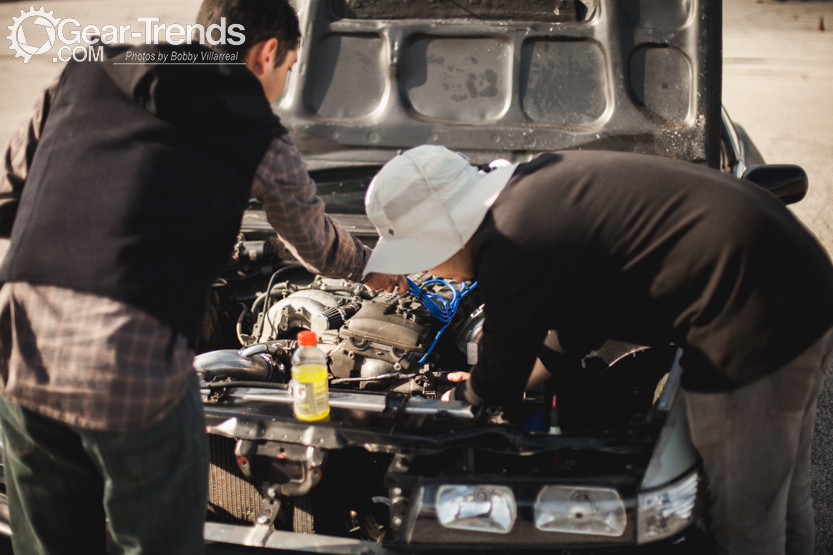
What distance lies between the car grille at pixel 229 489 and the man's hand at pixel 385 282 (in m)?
0.60

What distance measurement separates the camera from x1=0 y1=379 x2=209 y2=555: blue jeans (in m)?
1.19

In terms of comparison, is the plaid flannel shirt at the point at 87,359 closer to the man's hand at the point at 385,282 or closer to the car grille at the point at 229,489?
the car grille at the point at 229,489

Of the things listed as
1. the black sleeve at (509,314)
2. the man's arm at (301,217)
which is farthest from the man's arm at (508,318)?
the man's arm at (301,217)

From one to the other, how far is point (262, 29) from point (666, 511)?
1421 millimetres

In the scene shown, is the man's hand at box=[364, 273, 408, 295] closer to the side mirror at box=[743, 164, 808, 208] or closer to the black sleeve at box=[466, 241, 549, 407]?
the black sleeve at box=[466, 241, 549, 407]

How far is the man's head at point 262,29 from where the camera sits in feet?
4.67

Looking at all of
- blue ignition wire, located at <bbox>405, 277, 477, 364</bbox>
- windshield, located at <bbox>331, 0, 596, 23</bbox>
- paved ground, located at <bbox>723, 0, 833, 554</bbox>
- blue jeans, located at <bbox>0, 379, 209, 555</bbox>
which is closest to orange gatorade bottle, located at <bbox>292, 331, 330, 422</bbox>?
blue jeans, located at <bbox>0, 379, 209, 555</bbox>

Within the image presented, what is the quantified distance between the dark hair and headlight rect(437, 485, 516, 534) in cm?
112

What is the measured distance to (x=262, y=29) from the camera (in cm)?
144

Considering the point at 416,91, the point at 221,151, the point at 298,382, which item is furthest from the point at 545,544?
the point at 416,91

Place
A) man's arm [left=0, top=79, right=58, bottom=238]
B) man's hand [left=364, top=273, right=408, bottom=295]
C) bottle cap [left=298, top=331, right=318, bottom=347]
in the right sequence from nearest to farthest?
man's arm [left=0, top=79, right=58, bottom=238] → bottle cap [left=298, top=331, right=318, bottom=347] → man's hand [left=364, top=273, right=408, bottom=295]

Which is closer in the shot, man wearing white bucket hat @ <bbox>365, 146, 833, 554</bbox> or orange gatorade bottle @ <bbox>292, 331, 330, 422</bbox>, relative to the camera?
man wearing white bucket hat @ <bbox>365, 146, 833, 554</bbox>

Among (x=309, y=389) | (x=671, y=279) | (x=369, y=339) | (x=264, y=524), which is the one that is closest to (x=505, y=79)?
(x=369, y=339)

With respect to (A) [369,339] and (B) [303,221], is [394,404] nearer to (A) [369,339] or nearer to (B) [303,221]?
(A) [369,339]
